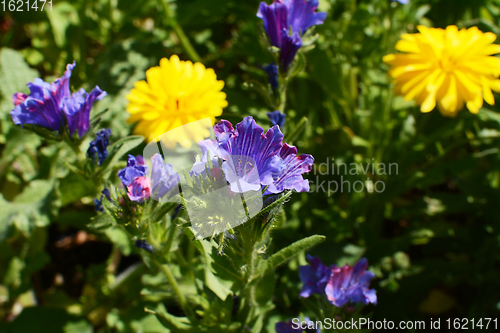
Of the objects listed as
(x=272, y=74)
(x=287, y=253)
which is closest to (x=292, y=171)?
(x=287, y=253)

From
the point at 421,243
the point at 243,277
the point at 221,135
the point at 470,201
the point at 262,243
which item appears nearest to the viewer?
the point at 221,135

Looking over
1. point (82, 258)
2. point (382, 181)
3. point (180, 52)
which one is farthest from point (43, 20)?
point (382, 181)

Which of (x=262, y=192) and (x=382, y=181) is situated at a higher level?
(x=262, y=192)

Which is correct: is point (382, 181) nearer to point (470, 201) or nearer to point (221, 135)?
point (470, 201)

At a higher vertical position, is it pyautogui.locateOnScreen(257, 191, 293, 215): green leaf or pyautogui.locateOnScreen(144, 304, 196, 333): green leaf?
pyautogui.locateOnScreen(257, 191, 293, 215): green leaf

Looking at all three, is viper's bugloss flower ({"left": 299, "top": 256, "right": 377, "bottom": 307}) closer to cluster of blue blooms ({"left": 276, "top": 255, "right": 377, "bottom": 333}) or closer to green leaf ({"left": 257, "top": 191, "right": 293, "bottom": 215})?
cluster of blue blooms ({"left": 276, "top": 255, "right": 377, "bottom": 333})

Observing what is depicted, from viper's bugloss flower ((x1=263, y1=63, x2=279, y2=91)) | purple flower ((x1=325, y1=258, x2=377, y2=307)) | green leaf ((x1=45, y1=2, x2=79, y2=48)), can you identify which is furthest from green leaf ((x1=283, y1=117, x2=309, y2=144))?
green leaf ((x1=45, y1=2, x2=79, y2=48))

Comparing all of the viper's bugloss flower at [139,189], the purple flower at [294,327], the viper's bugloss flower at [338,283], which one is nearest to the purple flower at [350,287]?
the viper's bugloss flower at [338,283]
